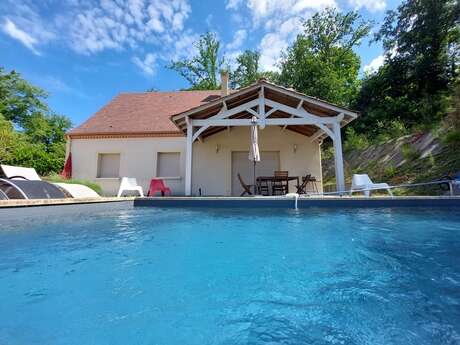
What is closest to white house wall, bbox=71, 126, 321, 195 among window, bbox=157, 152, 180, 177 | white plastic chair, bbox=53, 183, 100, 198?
window, bbox=157, 152, 180, 177

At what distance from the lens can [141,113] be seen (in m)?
13.8

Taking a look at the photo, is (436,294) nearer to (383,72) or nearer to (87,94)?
(383,72)

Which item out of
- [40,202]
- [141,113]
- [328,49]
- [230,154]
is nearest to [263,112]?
[230,154]

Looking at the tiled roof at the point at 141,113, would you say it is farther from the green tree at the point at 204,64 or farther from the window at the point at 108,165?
the green tree at the point at 204,64

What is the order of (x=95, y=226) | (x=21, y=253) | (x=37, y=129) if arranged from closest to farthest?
(x=21, y=253), (x=95, y=226), (x=37, y=129)

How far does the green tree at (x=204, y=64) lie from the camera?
2366 centimetres

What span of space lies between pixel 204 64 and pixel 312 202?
858 inches

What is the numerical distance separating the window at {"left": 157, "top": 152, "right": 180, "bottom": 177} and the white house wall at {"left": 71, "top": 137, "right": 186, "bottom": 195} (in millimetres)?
219

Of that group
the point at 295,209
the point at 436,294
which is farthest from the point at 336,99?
the point at 436,294

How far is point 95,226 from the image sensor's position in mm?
3957

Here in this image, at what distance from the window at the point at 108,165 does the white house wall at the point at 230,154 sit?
13.8 feet

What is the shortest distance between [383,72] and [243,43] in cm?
1290

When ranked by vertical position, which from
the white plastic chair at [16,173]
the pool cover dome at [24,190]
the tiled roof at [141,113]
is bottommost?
the pool cover dome at [24,190]

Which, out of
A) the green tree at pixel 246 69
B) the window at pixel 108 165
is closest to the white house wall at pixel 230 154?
the window at pixel 108 165
